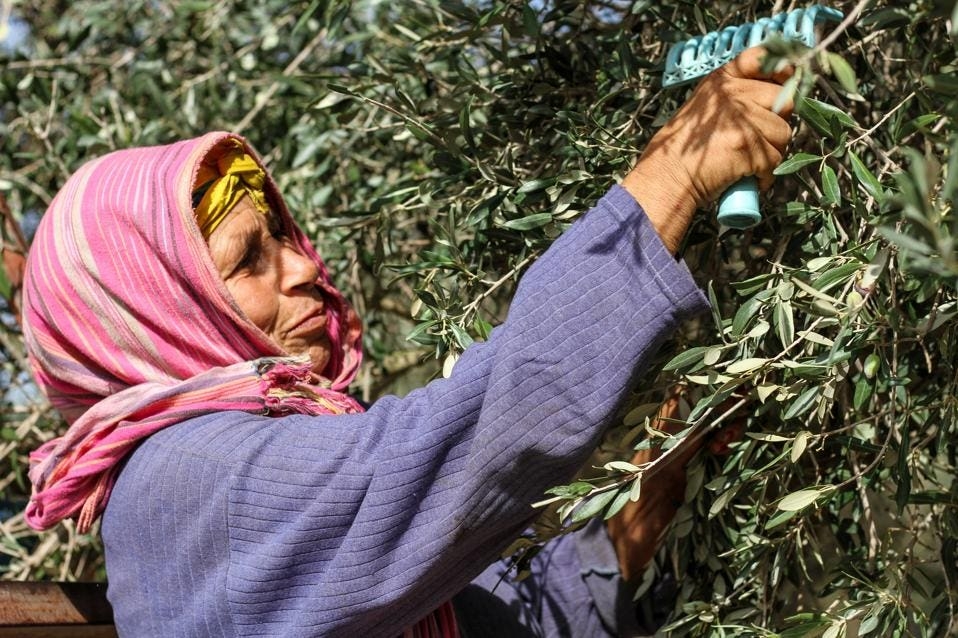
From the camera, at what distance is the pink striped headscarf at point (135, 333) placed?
178cm

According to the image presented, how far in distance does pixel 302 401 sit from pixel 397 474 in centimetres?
38

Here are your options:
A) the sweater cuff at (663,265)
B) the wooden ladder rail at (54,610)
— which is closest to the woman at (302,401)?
the sweater cuff at (663,265)

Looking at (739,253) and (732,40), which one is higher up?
(732,40)

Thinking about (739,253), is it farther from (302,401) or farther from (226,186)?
(226,186)

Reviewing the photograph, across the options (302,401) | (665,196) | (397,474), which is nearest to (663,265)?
(665,196)

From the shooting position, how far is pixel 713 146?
133 centimetres

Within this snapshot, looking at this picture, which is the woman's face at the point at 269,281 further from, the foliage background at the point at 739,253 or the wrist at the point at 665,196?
the wrist at the point at 665,196

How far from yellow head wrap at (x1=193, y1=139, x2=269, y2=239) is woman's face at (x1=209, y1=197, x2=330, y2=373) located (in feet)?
0.05

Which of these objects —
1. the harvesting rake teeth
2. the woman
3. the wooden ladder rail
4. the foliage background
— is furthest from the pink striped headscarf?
the harvesting rake teeth

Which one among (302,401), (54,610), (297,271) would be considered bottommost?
(54,610)

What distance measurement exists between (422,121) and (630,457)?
66 cm

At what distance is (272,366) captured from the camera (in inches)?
72.1

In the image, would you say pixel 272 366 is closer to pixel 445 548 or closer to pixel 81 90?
pixel 445 548

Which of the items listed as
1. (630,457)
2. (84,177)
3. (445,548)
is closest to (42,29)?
(84,177)
